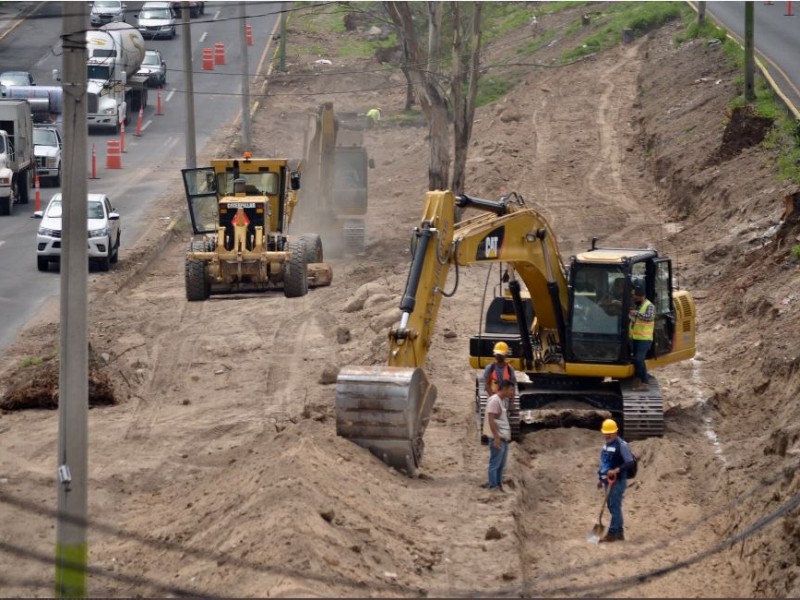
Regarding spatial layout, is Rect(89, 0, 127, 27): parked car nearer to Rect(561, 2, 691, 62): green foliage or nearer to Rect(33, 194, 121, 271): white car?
Rect(561, 2, 691, 62): green foliage

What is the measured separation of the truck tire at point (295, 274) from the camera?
2327 centimetres

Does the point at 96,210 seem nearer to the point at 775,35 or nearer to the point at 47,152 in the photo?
the point at 47,152

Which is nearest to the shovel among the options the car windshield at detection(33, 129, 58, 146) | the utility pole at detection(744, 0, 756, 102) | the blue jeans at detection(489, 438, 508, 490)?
the blue jeans at detection(489, 438, 508, 490)

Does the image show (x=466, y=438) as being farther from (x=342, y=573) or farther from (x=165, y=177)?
(x=165, y=177)

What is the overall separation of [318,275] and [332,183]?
21.4ft

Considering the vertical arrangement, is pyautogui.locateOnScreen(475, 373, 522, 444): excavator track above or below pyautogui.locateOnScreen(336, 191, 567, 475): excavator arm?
below

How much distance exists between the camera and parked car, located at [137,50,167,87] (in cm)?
5438

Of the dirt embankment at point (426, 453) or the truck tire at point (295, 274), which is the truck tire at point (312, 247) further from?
the truck tire at point (295, 274)

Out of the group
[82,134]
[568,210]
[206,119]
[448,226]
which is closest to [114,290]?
[568,210]

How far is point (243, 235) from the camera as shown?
23500 mm

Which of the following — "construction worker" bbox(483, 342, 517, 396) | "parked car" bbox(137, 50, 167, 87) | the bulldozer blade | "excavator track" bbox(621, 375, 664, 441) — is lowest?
"excavator track" bbox(621, 375, 664, 441)

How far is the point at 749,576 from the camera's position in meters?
12.9

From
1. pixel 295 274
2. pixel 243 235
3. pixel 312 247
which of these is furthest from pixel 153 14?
pixel 295 274

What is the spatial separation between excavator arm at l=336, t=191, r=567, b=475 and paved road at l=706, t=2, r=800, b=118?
17.0 meters
